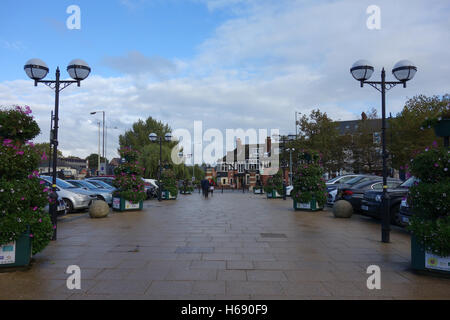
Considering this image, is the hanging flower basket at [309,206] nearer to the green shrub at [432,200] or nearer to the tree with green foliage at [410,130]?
the green shrub at [432,200]

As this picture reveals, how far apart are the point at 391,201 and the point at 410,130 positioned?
21.5m

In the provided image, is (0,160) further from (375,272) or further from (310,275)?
(375,272)

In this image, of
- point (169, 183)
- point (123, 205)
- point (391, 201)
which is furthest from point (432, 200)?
point (169, 183)

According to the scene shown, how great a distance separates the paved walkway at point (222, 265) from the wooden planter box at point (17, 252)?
217mm

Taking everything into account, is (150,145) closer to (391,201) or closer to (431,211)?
(391,201)

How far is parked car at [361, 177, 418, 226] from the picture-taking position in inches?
407

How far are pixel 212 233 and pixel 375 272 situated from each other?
183 inches

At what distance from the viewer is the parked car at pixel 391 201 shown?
10.3 meters

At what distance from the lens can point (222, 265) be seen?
5.70 m

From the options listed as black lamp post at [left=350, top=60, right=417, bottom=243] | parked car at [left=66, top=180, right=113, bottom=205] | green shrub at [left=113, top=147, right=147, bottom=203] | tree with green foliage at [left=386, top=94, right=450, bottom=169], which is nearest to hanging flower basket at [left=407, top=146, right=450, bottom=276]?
black lamp post at [left=350, top=60, right=417, bottom=243]

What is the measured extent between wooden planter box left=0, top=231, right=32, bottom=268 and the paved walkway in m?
0.22

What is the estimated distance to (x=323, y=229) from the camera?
10.0 meters

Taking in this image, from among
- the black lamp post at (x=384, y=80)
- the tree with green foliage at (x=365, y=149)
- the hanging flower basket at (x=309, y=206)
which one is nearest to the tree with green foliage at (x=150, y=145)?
the tree with green foliage at (x=365, y=149)

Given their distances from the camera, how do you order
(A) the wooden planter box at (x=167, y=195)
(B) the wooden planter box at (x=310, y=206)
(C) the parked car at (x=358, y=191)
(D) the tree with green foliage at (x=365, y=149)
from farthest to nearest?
(D) the tree with green foliage at (x=365, y=149) < (A) the wooden planter box at (x=167, y=195) < (B) the wooden planter box at (x=310, y=206) < (C) the parked car at (x=358, y=191)
